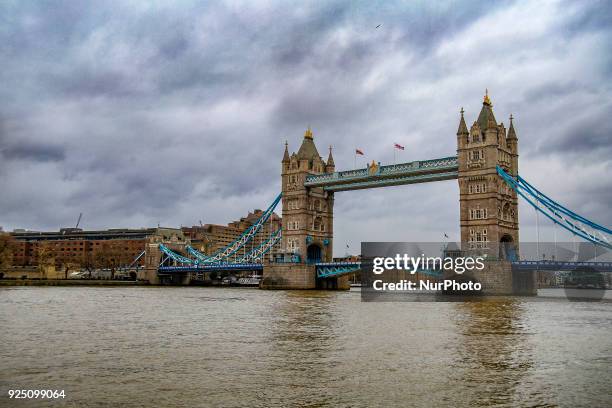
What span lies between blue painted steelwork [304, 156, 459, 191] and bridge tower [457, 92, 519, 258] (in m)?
2.64

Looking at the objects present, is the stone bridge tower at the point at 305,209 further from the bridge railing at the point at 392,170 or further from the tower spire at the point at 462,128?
the tower spire at the point at 462,128

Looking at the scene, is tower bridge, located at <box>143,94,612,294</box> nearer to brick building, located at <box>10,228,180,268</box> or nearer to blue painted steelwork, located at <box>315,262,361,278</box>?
blue painted steelwork, located at <box>315,262,361,278</box>

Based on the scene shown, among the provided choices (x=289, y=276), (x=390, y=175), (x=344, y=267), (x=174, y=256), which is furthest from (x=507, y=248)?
(x=174, y=256)

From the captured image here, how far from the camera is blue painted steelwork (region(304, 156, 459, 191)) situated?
71.7m

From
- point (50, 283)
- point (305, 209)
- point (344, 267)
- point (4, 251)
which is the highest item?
point (305, 209)

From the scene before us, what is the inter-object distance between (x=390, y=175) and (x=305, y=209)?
1659 cm

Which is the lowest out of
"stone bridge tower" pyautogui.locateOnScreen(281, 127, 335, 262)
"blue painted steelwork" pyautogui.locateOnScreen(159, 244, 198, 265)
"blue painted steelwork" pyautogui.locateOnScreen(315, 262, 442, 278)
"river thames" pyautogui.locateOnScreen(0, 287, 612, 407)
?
"river thames" pyautogui.locateOnScreen(0, 287, 612, 407)

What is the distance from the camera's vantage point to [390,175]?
7594 cm

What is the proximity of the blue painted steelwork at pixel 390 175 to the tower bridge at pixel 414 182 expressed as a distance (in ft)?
0.42

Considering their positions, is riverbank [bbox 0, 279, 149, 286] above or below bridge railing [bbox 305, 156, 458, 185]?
below

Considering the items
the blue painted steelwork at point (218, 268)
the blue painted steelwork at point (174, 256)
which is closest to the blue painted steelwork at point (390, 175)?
the blue painted steelwork at point (218, 268)

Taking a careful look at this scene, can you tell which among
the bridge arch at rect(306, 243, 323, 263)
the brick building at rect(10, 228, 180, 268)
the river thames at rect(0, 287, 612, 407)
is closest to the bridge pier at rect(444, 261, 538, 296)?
the bridge arch at rect(306, 243, 323, 263)

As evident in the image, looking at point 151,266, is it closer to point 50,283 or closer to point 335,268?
point 50,283

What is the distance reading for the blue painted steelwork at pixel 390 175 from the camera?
235 ft
